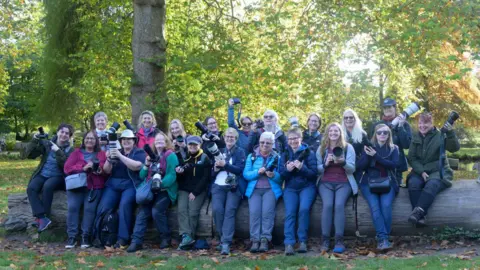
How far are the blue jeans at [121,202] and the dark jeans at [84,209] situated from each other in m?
0.14

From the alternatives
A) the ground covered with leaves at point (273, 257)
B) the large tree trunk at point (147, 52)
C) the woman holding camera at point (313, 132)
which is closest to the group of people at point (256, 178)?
the woman holding camera at point (313, 132)

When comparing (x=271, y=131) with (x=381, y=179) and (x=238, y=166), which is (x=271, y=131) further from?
(x=381, y=179)

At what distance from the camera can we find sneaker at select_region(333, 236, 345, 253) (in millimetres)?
7750

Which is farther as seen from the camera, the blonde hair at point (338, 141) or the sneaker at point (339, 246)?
the blonde hair at point (338, 141)

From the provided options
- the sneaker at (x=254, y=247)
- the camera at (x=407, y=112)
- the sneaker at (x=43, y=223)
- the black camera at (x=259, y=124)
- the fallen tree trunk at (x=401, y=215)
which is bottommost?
the sneaker at (x=254, y=247)

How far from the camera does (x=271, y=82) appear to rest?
48.8ft

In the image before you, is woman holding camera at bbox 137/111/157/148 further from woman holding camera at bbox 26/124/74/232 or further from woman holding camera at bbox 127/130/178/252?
woman holding camera at bbox 26/124/74/232

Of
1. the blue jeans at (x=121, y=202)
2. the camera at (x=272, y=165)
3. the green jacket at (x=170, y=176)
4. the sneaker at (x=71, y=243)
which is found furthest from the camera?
the sneaker at (x=71, y=243)

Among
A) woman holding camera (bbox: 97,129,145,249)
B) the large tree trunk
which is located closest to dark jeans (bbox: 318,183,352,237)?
woman holding camera (bbox: 97,129,145,249)

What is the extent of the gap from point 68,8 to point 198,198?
1679 centimetres

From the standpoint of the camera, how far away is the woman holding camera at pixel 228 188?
26.9 ft

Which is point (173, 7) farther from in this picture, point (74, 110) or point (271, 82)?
point (74, 110)

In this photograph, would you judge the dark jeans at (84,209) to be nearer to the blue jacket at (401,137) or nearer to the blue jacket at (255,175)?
the blue jacket at (255,175)

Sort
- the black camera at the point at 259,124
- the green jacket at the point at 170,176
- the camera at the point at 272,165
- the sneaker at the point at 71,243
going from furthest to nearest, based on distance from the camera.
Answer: the black camera at the point at 259,124
the sneaker at the point at 71,243
the green jacket at the point at 170,176
the camera at the point at 272,165
